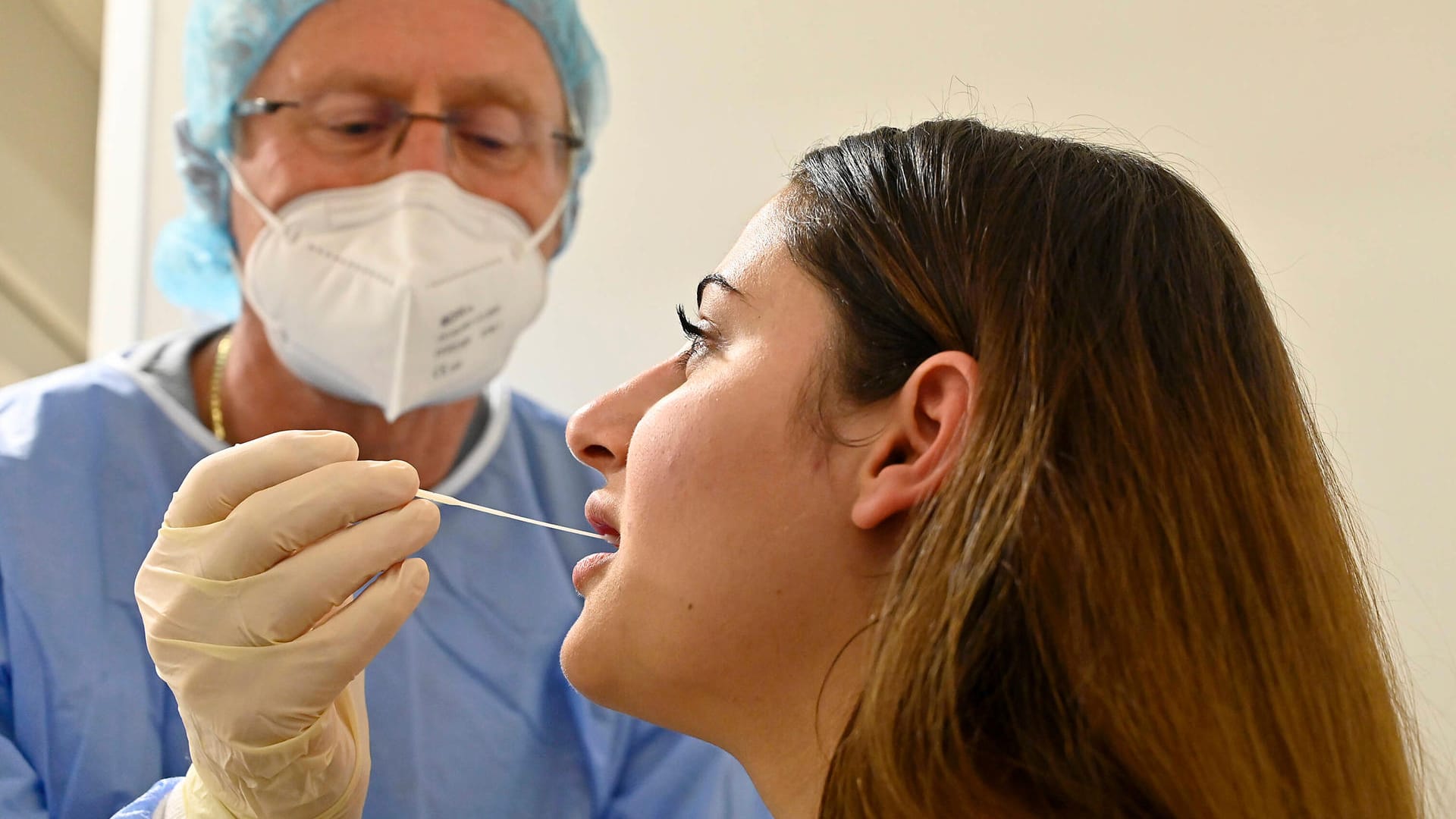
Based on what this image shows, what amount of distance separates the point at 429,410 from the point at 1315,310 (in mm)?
1285

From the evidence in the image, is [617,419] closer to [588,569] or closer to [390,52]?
[588,569]

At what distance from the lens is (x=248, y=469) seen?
979 millimetres

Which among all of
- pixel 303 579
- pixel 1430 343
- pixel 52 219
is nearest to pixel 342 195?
pixel 303 579

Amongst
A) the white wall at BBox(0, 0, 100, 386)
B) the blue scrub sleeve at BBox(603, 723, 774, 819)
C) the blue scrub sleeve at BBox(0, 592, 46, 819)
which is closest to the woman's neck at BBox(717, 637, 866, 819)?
the blue scrub sleeve at BBox(603, 723, 774, 819)

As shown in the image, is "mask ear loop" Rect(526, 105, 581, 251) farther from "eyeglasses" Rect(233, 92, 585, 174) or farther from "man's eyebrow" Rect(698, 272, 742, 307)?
"man's eyebrow" Rect(698, 272, 742, 307)

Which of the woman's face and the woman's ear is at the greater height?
the woman's ear

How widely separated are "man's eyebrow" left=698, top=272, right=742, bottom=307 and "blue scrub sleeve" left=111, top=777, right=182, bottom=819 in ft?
2.37

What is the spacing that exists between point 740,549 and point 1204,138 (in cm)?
114

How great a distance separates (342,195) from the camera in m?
1.51

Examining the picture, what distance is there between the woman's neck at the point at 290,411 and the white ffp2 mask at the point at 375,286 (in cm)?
4

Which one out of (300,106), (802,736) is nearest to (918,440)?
(802,736)

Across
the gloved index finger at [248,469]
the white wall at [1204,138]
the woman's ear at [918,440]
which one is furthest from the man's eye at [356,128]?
the woman's ear at [918,440]

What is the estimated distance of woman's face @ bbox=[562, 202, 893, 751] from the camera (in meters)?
0.85

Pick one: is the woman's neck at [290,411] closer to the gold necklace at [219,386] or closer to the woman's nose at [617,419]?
the gold necklace at [219,386]
